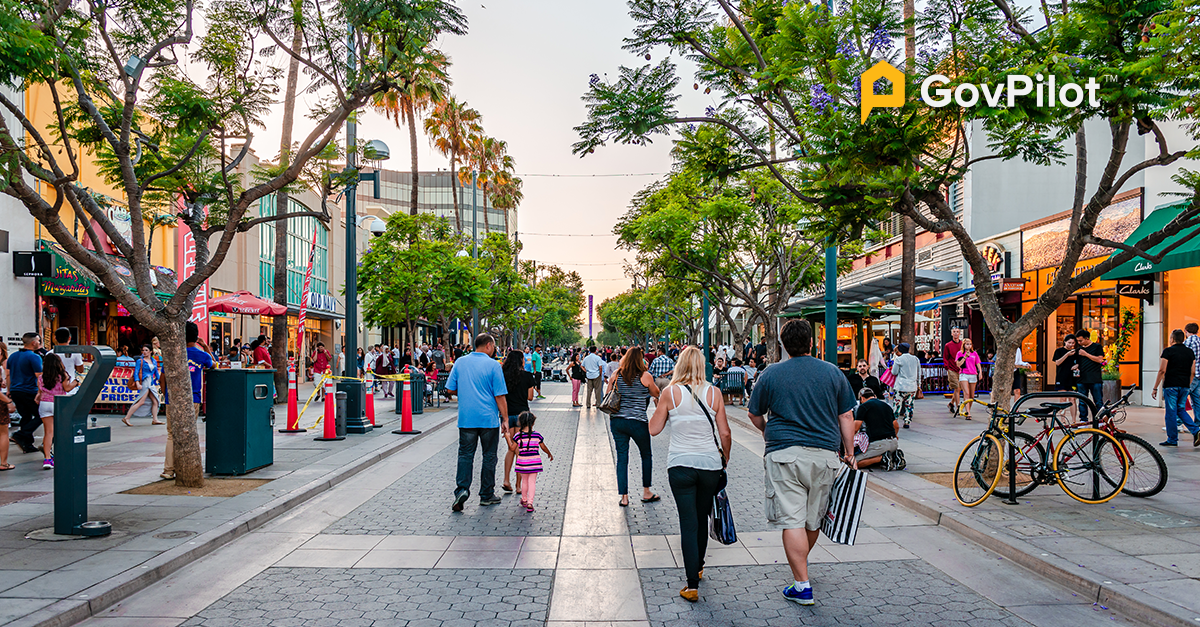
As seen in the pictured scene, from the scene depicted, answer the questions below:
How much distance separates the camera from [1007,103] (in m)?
7.34

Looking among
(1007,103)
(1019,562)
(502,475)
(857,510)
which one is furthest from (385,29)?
(1019,562)

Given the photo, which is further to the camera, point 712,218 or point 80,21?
point 712,218

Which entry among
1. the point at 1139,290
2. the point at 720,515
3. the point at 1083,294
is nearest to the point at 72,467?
the point at 720,515

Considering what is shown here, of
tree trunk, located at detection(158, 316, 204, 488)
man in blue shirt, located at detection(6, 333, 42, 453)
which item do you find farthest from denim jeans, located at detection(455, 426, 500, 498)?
man in blue shirt, located at detection(6, 333, 42, 453)

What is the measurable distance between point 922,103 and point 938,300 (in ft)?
66.3

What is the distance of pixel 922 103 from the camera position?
8000 mm

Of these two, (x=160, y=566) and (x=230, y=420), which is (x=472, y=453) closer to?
(x=160, y=566)

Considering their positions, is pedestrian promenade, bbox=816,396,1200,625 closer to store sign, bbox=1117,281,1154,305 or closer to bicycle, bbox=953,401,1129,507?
bicycle, bbox=953,401,1129,507

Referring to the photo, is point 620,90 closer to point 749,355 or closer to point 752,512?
point 752,512

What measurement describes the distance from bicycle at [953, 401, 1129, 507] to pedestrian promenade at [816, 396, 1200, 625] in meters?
0.15

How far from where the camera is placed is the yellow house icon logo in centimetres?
855

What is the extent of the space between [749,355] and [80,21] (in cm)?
1973

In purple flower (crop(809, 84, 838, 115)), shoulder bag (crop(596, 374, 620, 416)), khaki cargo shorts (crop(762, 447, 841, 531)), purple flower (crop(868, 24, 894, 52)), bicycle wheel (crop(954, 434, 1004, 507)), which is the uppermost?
purple flower (crop(868, 24, 894, 52))

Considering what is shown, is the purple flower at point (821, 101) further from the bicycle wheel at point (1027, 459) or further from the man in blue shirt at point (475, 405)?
the man in blue shirt at point (475, 405)
